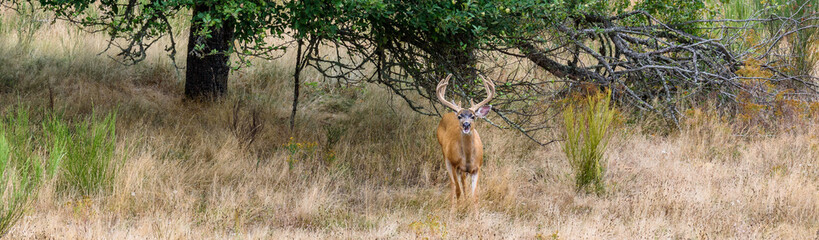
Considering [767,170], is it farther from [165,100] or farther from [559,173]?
[165,100]

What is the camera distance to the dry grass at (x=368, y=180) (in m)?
5.53

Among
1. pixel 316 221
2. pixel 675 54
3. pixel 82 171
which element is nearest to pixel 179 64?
pixel 82 171

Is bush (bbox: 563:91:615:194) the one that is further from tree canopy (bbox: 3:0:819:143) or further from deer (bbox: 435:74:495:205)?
deer (bbox: 435:74:495:205)

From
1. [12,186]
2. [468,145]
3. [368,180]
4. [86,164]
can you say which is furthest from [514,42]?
[12,186]

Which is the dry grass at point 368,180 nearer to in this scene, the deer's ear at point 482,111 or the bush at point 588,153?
the bush at point 588,153

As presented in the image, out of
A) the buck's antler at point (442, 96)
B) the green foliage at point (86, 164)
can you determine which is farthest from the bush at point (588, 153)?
the green foliage at point (86, 164)

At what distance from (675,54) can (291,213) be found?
5601 millimetres

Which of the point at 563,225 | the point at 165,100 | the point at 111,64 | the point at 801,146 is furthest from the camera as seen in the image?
the point at 111,64

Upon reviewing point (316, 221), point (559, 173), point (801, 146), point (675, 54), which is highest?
point (675, 54)

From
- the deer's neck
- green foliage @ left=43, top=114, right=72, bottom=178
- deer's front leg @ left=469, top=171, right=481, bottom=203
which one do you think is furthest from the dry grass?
the deer's neck

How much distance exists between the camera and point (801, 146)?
26.2 feet

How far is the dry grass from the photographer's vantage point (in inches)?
218

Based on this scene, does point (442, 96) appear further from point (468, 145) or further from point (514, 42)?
point (514, 42)

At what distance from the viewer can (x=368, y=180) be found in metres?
7.07
